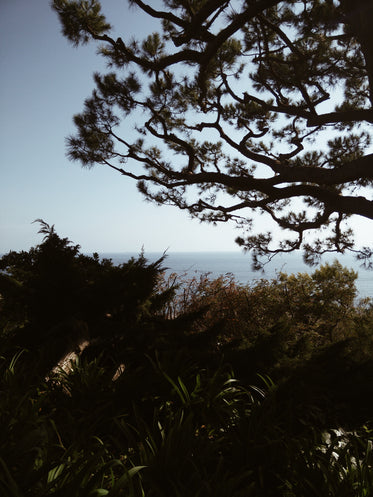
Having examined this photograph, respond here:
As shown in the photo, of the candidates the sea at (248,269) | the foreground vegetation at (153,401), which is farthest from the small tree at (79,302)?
the sea at (248,269)

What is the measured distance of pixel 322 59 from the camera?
14.9 feet

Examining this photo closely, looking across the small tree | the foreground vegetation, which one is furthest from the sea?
the foreground vegetation

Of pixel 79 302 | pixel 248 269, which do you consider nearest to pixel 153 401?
pixel 79 302

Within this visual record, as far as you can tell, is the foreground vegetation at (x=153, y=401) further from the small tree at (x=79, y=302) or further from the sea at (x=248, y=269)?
the sea at (x=248, y=269)

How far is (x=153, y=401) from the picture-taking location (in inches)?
93.2

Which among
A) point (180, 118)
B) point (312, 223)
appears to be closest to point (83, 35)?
point (180, 118)

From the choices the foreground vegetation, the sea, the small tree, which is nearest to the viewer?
the foreground vegetation

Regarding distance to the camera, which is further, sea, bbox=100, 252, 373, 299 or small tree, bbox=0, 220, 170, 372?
sea, bbox=100, 252, 373, 299

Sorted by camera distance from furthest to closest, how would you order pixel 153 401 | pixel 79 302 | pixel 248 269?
pixel 248 269 → pixel 79 302 → pixel 153 401

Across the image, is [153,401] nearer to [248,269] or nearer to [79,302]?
[79,302]

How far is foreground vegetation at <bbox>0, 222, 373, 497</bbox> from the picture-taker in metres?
1.62

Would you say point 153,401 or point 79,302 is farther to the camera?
point 79,302

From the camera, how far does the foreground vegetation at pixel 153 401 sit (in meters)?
1.62

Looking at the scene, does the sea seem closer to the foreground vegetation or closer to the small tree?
the small tree
